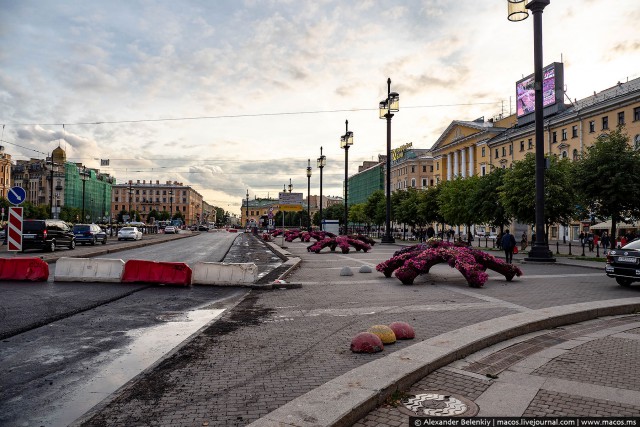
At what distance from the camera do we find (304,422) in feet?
12.1

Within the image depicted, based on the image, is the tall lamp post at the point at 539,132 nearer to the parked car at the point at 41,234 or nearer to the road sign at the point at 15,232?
the road sign at the point at 15,232

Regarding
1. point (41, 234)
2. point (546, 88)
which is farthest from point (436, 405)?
point (546, 88)

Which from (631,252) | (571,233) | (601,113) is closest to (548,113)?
(601,113)

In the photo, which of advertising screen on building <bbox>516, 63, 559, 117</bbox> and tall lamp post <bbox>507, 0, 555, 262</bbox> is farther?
advertising screen on building <bbox>516, 63, 559, 117</bbox>

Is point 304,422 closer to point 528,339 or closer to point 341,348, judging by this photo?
point 341,348

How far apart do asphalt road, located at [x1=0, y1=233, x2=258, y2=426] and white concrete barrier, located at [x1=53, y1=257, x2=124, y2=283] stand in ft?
1.98

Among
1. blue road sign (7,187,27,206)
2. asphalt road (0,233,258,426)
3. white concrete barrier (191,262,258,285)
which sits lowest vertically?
asphalt road (0,233,258,426)

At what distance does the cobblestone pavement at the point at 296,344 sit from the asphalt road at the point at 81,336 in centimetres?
42

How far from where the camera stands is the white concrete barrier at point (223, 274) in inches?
514

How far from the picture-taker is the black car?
12422 millimetres

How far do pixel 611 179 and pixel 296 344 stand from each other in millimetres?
23212

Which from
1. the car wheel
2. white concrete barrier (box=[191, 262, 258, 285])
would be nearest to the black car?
the car wheel

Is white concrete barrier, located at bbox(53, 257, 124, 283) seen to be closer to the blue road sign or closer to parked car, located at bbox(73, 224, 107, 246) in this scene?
the blue road sign

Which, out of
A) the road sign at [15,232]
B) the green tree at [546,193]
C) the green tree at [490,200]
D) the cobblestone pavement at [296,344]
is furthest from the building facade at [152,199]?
the cobblestone pavement at [296,344]
